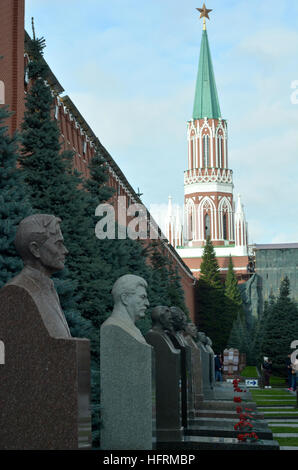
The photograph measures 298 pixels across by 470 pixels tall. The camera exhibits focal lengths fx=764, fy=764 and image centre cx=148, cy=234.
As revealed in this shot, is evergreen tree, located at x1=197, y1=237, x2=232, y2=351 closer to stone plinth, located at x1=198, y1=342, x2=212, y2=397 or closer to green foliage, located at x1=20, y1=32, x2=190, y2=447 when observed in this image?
stone plinth, located at x1=198, y1=342, x2=212, y2=397

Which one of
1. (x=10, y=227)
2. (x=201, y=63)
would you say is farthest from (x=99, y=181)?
(x=201, y=63)

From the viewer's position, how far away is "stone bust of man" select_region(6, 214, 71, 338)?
5.47m

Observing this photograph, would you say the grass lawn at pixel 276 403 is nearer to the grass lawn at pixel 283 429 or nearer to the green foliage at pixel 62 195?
the grass lawn at pixel 283 429

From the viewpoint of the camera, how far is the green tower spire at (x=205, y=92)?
105m

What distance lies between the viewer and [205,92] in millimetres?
104625

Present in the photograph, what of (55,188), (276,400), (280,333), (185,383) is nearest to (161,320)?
(185,383)

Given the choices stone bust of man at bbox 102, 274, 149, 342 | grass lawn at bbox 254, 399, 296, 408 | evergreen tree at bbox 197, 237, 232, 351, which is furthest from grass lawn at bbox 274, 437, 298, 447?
evergreen tree at bbox 197, 237, 232, 351

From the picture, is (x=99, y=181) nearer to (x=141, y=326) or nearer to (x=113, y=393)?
(x=141, y=326)

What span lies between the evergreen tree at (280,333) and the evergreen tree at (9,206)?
3195cm

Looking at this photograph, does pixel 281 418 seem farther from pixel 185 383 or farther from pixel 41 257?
pixel 41 257

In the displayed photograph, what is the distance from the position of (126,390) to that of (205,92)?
9901 cm

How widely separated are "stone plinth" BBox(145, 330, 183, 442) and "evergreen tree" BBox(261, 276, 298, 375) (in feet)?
96.0

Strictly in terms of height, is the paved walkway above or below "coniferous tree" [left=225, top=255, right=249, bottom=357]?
below

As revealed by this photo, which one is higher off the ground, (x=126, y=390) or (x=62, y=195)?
(x=62, y=195)
